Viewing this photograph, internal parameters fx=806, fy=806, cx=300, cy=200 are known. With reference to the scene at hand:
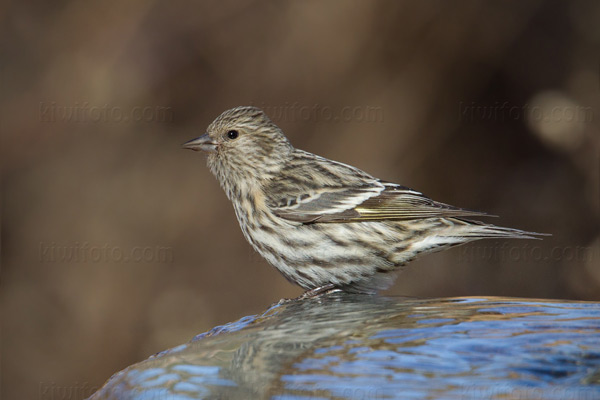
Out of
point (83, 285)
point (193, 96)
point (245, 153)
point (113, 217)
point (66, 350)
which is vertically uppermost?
point (193, 96)

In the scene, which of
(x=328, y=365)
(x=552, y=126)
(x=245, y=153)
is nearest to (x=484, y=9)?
(x=552, y=126)

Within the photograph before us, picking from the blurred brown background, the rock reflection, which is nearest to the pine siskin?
the rock reflection

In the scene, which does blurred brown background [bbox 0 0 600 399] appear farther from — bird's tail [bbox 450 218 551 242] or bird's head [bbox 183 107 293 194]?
bird's tail [bbox 450 218 551 242]

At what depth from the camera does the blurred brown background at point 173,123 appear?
8.28 metres

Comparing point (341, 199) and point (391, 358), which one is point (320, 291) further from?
point (391, 358)

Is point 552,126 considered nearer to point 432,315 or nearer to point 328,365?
point 432,315

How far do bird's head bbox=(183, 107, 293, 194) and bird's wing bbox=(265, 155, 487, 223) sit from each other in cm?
16

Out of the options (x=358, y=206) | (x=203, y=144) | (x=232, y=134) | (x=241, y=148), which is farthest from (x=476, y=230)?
(x=203, y=144)

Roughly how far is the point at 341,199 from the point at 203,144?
0.96m

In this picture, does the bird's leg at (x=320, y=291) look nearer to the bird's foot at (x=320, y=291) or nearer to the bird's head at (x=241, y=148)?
the bird's foot at (x=320, y=291)

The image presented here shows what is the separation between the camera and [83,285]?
8500mm

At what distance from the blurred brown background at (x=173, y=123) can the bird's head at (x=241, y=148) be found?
3063mm

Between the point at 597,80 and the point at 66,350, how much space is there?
20.9ft

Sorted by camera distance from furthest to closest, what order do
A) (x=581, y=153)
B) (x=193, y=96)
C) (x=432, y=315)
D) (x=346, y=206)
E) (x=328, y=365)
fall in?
(x=581, y=153)
(x=193, y=96)
(x=346, y=206)
(x=432, y=315)
(x=328, y=365)
